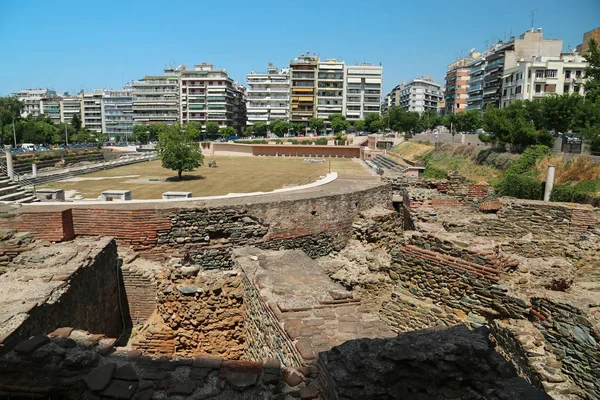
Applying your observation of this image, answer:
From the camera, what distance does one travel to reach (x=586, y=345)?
5148 mm

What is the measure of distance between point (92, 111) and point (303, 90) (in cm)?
6870

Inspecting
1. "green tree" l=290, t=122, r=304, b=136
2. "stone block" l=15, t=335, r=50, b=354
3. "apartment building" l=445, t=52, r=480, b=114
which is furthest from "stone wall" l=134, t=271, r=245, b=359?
"apartment building" l=445, t=52, r=480, b=114

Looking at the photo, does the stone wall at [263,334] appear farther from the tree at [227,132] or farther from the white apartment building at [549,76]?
the tree at [227,132]

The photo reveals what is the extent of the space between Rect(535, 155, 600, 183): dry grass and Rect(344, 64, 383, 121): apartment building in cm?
8372

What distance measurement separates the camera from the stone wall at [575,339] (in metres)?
5.07

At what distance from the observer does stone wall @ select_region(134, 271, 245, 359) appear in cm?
740

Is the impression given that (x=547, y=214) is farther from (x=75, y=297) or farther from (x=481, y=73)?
(x=481, y=73)

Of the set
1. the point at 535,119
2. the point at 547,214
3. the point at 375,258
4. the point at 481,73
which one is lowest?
the point at 375,258

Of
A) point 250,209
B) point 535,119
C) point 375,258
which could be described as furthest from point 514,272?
point 535,119

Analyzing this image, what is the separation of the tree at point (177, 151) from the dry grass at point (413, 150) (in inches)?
775

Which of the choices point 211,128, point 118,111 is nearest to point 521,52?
point 211,128

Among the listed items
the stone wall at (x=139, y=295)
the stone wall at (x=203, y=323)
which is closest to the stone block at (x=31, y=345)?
the stone wall at (x=203, y=323)

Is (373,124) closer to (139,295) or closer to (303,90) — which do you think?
(303,90)

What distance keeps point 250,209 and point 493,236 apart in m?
5.93
